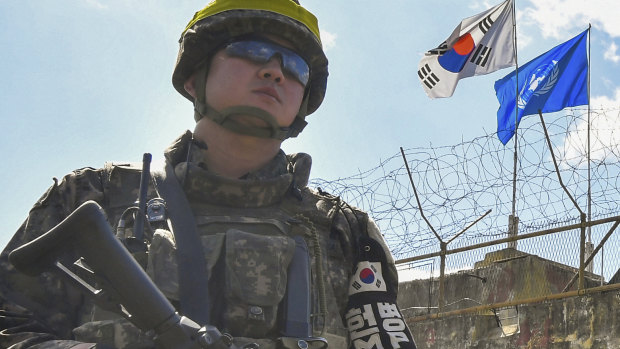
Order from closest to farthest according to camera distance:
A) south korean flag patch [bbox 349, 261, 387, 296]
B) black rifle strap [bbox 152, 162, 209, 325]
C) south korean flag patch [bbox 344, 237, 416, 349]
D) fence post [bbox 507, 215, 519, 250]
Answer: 1. black rifle strap [bbox 152, 162, 209, 325]
2. south korean flag patch [bbox 344, 237, 416, 349]
3. south korean flag patch [bbox 349, 261, 387, 296]
4. fence post [bbox 507, 215, 519, 250]

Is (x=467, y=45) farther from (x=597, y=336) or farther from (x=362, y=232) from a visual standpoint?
(x=362, y=232)

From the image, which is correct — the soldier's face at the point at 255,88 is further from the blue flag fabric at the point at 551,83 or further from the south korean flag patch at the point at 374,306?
the blue flag fabric at the point at 551,83

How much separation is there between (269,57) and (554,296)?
23.8 feet

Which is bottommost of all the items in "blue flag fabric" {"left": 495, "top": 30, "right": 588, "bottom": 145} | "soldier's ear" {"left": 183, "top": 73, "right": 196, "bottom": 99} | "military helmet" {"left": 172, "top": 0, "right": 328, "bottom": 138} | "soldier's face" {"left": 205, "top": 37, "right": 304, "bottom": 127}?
"soldier's face" {"left": 205, "top": 37, "right": 304, "bottom": 127}

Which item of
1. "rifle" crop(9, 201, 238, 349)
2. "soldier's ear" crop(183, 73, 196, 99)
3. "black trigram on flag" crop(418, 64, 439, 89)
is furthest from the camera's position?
"black trigram on flag" crop(418, 64, 439, 89)

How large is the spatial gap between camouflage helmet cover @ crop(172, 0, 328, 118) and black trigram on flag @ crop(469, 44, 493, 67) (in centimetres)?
1145

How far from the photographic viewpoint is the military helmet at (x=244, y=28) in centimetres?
316

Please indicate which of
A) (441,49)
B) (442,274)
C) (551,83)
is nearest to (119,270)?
(442,274)

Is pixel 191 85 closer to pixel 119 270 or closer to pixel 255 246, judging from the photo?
pixel 255 246

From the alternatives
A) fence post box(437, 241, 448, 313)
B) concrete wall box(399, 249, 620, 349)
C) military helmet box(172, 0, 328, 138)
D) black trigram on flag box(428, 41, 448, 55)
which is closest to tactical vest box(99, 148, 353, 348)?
military helmet box(172, 0, 328, 138)

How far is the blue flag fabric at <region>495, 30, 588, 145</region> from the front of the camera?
499 inches

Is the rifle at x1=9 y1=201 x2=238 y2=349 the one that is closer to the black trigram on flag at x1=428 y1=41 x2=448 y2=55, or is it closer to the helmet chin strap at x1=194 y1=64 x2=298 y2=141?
the helmet chin strap at x1=194 y1=64 x2=298 y2=141

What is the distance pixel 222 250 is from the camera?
9.42ft

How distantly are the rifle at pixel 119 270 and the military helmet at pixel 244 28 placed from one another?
101 centimetres
